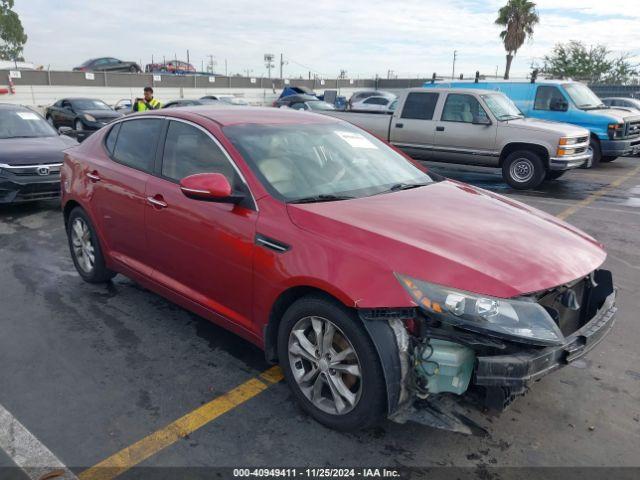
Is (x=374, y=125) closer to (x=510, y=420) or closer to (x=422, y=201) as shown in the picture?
(x=422, y=201)

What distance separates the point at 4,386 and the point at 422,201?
2861 millimetres

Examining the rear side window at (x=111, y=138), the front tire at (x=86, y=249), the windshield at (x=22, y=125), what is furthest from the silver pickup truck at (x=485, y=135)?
the front tire at (x=86, y=249)

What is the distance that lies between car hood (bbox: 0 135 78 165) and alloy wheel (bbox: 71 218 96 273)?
10.2 feet

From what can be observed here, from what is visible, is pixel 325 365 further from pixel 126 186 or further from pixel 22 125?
pixel 22 125

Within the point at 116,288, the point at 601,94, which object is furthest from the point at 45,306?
the point at 601,94

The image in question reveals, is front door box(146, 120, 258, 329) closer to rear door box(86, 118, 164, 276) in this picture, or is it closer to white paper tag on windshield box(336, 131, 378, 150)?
rear door box(86, 118, 164, 276)

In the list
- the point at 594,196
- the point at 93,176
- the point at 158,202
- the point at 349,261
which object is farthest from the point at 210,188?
the point at 594,196

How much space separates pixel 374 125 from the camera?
11.4m

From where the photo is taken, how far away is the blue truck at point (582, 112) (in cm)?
1203

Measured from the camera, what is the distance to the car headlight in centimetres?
243

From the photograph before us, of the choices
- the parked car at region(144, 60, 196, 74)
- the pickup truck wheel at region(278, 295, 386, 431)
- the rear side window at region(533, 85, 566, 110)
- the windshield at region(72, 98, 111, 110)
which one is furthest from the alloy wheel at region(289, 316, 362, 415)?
the parked car at region(144, 60, 196, 74)

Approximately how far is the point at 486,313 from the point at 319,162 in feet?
5.46

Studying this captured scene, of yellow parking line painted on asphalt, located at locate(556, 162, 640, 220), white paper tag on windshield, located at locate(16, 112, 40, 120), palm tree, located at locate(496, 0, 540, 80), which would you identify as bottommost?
yellow parking line painted on asphalt, located at locate(556, 162, 640, 220)

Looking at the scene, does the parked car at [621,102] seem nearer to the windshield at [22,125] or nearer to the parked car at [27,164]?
the windshield at [22,125]
